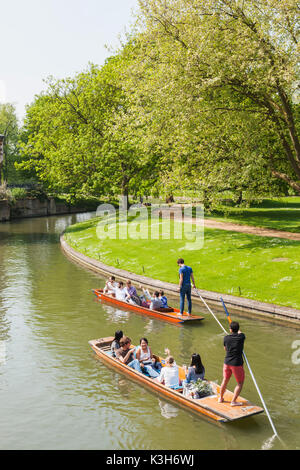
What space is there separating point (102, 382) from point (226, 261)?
1336cm

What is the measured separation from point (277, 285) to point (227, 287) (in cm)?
239

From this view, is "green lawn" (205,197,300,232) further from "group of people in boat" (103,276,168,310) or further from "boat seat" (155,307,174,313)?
"boat seat" (155,307,174,313)

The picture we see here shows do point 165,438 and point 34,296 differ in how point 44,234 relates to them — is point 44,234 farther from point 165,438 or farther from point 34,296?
point 165,438

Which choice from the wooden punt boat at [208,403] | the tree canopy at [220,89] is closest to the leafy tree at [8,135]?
the tree canopy at [220,89]

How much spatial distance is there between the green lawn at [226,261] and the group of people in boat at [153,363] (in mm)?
7934

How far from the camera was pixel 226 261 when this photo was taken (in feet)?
80.1

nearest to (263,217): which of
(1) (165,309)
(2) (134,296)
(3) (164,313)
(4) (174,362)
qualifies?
(2) (134,296)

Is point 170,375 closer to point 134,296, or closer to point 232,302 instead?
point 134,296

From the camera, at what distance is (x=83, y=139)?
136 ft

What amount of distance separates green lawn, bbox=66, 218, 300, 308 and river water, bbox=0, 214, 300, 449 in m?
2.69

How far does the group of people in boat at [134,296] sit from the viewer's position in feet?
62.1

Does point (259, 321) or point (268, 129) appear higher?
point (268, 129)

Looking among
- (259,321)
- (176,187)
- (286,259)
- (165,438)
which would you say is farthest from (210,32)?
(165,438)

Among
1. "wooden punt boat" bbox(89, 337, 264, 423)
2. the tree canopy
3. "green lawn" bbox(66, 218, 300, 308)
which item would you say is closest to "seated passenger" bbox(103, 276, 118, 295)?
"green lawn" bbox(66, 218, 300, 308)
